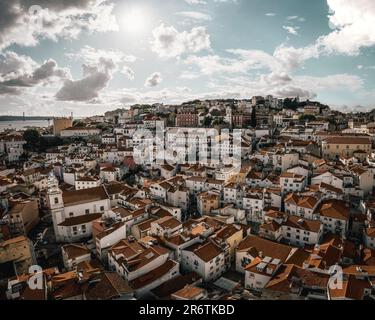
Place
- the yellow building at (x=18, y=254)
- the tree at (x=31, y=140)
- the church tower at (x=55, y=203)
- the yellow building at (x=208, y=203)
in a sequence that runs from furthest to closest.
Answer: the tree at (x=31, y=140) < the yellow building at (x=208, y=203) < the church tower at (x=55, y=203) < the yellow building at (x=18, y=254)

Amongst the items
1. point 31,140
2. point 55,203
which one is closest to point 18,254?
point 55,203

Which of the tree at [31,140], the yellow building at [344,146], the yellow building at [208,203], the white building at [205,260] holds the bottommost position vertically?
the white building at [205,260]

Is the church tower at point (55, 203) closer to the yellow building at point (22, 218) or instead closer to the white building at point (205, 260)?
the yellow building at point (22, 218)

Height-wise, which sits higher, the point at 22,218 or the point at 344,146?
the point at 344,146

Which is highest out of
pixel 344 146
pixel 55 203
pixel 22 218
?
pixel 344 146

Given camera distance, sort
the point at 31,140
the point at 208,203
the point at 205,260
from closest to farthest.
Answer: the point at 205,260 → the point at 208,203 → the point at 31,140

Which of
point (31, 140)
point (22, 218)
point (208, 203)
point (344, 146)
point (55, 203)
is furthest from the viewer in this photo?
point (31, 140)

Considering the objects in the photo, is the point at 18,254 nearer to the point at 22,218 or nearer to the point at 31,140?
the point at 22,218

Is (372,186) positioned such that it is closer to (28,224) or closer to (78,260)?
(78,260)

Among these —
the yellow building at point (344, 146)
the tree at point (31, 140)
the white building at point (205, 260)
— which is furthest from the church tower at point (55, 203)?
the tree at point (31, 140)
